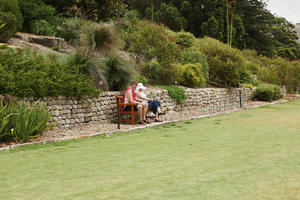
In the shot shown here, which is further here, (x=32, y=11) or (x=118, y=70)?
(x=32, y=11)

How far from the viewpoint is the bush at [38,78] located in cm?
870

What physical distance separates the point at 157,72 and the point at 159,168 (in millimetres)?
11117

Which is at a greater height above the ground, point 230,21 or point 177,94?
point 230,21

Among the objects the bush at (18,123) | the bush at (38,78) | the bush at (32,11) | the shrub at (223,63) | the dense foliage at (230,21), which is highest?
the dense foliage at (230,21)

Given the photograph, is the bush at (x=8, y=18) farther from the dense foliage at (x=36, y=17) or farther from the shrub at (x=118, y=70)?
the shrub at (x=118, y=70)

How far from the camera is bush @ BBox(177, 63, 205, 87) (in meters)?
17.1

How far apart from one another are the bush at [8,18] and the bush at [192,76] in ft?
24.8

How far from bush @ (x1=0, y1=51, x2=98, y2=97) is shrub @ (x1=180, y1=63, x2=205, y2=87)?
6944mm

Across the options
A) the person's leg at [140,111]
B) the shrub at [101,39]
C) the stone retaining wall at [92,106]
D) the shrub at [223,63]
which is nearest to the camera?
the stone retaining wall at [92,106]

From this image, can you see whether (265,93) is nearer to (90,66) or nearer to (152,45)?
(152,45)

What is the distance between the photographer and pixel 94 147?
712cm

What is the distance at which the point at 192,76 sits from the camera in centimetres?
1714

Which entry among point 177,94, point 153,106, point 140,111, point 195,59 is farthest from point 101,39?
point 195,59

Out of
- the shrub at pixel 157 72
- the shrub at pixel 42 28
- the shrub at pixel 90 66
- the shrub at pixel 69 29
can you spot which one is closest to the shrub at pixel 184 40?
the shrub at pixel 69 29
